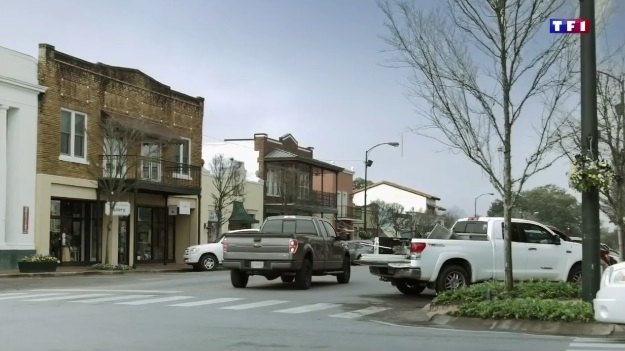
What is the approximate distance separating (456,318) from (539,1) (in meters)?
5.73

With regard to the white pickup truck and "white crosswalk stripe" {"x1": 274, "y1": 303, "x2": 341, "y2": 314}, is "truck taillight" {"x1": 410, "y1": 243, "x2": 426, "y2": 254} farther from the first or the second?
"white crosswalk stripe" {"x1": 274, "y1": 303, "x2": 341, "y2": 314}

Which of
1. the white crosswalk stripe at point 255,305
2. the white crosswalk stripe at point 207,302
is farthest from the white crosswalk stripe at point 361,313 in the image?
the white crosswalk stripe at point 207,302

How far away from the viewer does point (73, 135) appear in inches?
1217

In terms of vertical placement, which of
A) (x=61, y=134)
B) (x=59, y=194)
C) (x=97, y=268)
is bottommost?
(x=97, y=268)

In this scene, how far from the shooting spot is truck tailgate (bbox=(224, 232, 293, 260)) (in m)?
17.8

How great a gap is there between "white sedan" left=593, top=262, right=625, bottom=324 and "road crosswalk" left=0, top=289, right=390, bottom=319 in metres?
4.97

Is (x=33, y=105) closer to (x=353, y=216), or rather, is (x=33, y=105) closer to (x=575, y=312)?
(x=575, y=312)

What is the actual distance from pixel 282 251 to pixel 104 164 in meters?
16.6

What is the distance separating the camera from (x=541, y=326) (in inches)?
443

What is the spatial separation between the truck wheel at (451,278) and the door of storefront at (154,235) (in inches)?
873

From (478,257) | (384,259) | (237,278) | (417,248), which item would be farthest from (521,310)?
(237,278)

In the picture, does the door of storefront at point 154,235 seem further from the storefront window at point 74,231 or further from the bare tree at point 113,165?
the bare tree at point 113,165

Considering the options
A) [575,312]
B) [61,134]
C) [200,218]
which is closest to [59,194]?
[61,134]

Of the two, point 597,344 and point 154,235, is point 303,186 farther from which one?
point 597,344
